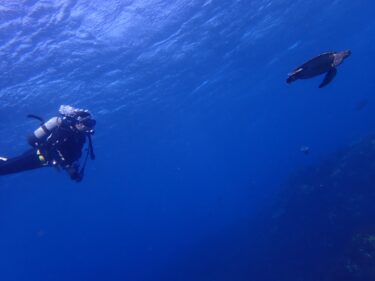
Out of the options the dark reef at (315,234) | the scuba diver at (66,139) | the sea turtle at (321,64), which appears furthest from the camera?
the dark reef at (315,234)

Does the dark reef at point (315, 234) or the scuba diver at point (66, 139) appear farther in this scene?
the dark reef at point (315, 234)

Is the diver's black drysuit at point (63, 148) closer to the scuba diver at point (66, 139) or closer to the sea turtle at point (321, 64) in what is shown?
the scuba diver at point (66, 139)

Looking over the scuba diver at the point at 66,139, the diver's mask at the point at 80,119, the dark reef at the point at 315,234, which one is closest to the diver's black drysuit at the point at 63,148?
the scuba diver at the point at 66,139

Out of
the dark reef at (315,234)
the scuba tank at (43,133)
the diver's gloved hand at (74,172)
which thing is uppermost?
the scuba tank at (43,133)

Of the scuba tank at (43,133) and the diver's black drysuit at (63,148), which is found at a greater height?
the scuba tank at (43,133)

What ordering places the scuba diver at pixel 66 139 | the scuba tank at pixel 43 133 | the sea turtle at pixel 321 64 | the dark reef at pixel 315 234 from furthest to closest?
the dark reef at pixel 315 234
the scuba tank at pixel 43 133
the scuba diver at pixel 66 139
the sea turtle at pixel 321 64

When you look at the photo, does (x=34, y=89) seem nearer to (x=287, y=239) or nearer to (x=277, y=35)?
(x=287, y=239)

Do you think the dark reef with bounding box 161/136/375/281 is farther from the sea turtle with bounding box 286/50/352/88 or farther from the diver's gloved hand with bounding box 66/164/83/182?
the sea turtle with bounding box 286/50/352/88

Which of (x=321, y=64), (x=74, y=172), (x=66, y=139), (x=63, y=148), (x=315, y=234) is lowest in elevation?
(x=315, y=234)

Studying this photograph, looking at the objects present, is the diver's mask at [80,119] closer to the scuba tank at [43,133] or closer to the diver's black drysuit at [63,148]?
the diver's black drysuit at [63,148]

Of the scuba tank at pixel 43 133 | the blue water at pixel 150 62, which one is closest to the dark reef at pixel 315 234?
the blue water at pixel 150 62

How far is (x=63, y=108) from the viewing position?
756cm

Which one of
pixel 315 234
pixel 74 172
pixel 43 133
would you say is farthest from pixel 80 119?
pixel 315 234

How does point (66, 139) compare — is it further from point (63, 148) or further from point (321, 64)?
point (321, 64)
